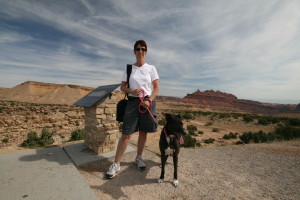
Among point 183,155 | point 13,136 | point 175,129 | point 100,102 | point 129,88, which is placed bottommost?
point 13,136

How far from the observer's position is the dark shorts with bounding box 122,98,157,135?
2.85 metres

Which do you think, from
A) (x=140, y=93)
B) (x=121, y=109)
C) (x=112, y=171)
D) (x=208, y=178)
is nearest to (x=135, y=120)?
(x=121, y=109)

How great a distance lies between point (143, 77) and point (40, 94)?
8030 cm

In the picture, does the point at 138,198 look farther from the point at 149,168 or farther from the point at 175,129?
the point at 175,129

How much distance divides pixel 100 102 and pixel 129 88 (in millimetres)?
1406

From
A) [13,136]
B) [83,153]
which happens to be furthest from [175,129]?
[13,136]

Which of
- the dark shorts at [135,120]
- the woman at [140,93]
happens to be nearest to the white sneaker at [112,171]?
the woman at [140,93]

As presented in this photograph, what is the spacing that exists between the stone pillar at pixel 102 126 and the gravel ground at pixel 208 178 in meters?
0.50

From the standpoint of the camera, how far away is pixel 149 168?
3379 mm

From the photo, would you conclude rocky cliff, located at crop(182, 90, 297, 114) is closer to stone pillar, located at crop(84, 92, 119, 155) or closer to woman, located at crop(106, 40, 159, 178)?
stone pillar, located at crop(84, 92, 119, 155)

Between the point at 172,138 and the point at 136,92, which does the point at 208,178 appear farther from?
the point at 136,92

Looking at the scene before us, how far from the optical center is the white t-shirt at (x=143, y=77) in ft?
9.09

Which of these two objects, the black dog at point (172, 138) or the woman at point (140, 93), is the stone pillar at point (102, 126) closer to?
the woman at point (140, 93)

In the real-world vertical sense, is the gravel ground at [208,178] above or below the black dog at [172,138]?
below
